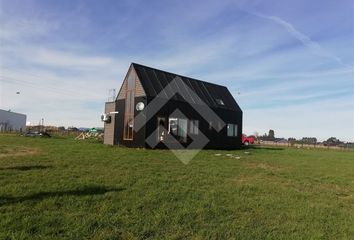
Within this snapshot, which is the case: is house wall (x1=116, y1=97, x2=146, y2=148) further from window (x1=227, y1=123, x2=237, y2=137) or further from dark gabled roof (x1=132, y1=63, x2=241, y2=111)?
window (x1=227, y1=123, x2=237, y2=137)

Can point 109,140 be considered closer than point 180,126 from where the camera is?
No

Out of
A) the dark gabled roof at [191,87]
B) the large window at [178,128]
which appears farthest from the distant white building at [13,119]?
the large window at [178,128]

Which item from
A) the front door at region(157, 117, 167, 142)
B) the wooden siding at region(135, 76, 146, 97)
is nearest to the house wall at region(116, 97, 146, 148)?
the wooden siding at region(135, 76, 146, 97)

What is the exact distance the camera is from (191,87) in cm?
2786

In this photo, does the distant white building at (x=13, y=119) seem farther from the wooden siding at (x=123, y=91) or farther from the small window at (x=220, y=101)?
the small window at (x=220, y=101)

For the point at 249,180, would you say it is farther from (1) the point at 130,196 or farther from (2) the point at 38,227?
(2) the point at 38,227

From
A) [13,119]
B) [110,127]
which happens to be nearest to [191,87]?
[110,127]

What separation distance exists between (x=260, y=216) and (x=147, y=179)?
390cm

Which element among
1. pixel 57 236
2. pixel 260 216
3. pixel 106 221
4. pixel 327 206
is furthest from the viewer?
pixel 327 206

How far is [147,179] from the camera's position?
385 inches

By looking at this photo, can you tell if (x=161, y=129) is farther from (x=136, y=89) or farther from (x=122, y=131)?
(x=136, y=89)

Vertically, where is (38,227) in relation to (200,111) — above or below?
below

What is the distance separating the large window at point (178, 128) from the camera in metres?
23.9

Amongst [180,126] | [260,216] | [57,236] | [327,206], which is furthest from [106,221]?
[180,126]
